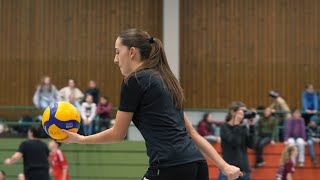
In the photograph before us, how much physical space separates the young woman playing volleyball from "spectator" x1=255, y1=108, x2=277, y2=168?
10.7 meters

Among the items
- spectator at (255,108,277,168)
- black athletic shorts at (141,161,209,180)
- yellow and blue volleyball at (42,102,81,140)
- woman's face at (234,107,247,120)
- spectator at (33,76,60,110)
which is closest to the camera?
black athletic shorts at (141,161,209,180)

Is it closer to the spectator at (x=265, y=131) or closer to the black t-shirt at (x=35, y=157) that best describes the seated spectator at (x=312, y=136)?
the spectator at (x=265, y=131)

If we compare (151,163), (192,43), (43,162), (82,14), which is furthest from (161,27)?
(151,163)

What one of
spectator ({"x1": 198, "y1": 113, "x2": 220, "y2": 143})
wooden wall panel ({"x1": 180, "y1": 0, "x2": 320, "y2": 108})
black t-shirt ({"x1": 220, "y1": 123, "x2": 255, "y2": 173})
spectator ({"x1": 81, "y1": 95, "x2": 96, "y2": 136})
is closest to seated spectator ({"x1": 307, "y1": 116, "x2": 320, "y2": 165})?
spectator ({"x1": 198, "y1": 113, "x2": 220, "y2": 143})

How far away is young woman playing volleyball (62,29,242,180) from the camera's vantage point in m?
3.89

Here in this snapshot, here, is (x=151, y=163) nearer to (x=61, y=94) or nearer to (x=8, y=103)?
(x=61, y=94)

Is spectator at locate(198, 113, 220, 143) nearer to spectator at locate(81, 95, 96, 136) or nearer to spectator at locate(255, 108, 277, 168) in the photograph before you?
spectator at locate(255, 108, 277, 168)

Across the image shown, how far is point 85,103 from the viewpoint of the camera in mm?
14992

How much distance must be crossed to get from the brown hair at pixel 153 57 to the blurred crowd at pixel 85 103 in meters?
10.4

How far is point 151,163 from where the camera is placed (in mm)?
3920

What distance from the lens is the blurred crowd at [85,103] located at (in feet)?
48.5

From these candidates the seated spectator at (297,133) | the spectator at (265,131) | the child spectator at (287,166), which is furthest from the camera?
the spectator at (265,131)

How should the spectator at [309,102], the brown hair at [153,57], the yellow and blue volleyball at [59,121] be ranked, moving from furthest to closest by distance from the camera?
the spectator at [309,102]
the yellow and blue volleyball at [59,121]
the brown hair at [153,57]

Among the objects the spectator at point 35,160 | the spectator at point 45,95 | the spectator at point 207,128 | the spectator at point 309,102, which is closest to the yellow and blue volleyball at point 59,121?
the spectator at point 35,160
